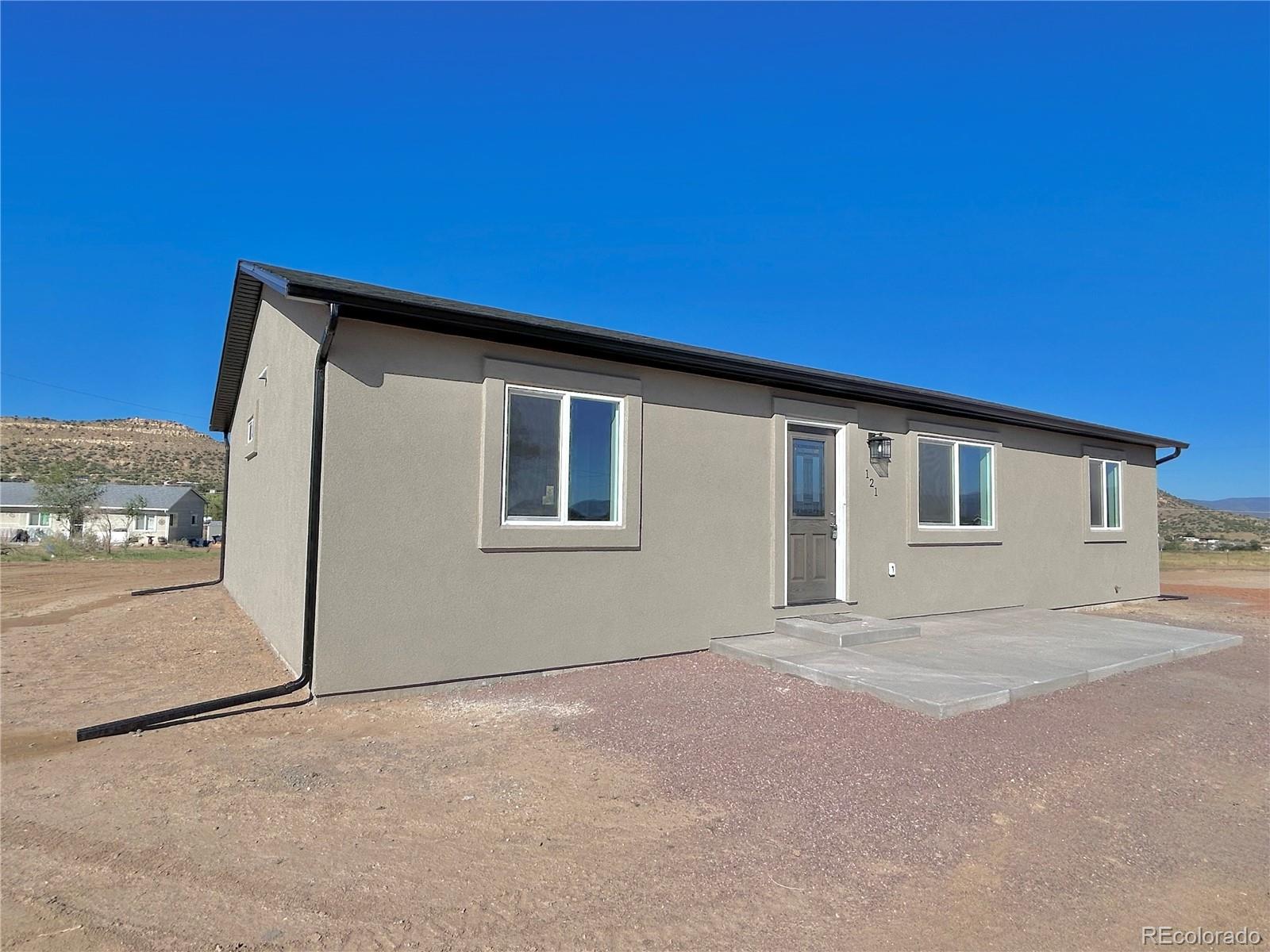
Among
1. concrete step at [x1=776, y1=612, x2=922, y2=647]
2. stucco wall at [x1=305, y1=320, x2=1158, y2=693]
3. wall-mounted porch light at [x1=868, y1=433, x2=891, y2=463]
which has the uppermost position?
wall-mounted porch light at [x1=868, y1=433, x2=891, y2=463]

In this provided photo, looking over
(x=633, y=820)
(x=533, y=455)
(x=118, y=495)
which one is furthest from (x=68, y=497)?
(x=633, y=820)

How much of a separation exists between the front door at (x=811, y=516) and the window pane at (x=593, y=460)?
2.34 meters

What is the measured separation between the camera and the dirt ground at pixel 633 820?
2.29 meters

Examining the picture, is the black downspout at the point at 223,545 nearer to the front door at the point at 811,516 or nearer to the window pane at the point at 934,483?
the front door at the point at 811,516

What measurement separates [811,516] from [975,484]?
3.36 metres

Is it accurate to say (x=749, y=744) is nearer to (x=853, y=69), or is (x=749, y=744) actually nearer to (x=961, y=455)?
(x=961, y=455)

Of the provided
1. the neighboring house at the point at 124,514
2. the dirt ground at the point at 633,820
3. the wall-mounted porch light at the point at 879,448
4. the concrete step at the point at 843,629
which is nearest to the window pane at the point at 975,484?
the wall-mounted porch light at the point at 879,448

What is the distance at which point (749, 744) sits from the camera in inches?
163

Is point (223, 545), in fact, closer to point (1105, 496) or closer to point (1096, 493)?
point (1096, 493)

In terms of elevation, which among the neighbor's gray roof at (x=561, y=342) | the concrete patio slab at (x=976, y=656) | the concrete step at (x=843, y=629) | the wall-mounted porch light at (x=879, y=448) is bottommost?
the concrete patio slab at (x=976, y=656)

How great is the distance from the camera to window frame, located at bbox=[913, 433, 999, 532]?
868 cm

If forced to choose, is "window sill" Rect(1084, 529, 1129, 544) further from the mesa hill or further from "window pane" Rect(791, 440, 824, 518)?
the mesa hill

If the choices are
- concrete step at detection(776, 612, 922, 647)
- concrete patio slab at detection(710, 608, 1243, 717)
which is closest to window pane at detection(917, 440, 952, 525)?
concrete patio slab at detection(710, 608, 1243, 717)

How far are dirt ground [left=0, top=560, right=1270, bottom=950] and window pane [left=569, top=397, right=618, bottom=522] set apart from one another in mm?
1561
